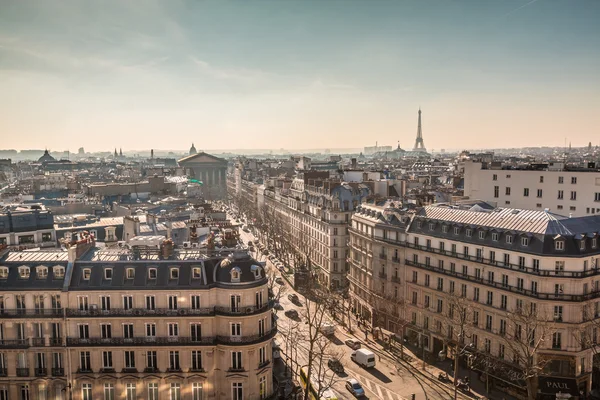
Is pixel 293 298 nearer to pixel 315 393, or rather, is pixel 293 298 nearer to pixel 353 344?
pixel 353 344

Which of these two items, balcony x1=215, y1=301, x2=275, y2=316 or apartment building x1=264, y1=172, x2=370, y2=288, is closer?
balcony x1=215, y1=301, x2=275, y2=316

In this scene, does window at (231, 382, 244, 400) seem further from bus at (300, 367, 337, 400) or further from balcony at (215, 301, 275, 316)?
bus at (300, 367, 337, 400)

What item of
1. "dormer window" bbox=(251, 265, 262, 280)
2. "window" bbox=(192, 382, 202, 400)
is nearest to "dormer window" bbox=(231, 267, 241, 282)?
"dormer window" bbox=(251, 265, 262, 280)

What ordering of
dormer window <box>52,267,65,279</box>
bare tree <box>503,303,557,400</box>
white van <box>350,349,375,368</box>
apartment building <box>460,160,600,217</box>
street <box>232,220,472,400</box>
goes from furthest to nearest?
apartment building <box>460,160,600,217</box>
white van <box>350,349,375,368</box>
street <box>232,220,472,400</box>
bare tree <box>503,303,557,400</box>
dormer window <box>52,267,65,279</box>

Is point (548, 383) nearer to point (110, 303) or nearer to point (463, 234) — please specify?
point (463, 234)

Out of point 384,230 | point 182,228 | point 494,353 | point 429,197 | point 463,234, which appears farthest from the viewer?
point 429,197

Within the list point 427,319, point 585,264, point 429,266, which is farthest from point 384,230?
point 585,264
